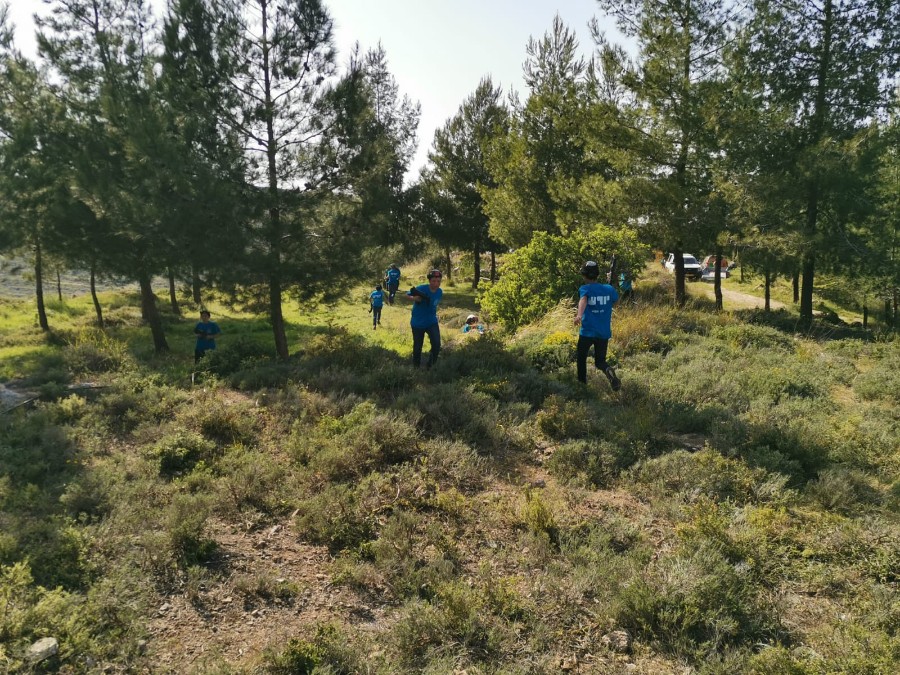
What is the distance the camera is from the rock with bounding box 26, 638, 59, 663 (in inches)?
123

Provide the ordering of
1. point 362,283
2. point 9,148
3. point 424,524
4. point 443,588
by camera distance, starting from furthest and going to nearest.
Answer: point 9,148, point 362,283, point 424,524, point 443,588

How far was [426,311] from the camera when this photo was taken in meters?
8.74

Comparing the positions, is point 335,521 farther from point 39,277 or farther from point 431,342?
point 39,277

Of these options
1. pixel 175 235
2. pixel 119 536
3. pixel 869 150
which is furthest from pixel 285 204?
pixel 869 150

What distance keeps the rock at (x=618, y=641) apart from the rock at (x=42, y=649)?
349 cm

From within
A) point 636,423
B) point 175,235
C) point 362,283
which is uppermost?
point 175,235

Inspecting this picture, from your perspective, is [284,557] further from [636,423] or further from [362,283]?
[362,283]

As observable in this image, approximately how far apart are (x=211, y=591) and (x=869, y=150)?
1703cm

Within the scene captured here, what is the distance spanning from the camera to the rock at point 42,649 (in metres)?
3.12

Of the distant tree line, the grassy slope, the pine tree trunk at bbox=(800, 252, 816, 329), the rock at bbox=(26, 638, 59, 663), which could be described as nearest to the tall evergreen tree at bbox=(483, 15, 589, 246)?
the distant tree line

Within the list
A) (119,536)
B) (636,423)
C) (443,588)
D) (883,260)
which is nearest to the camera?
(443,588)

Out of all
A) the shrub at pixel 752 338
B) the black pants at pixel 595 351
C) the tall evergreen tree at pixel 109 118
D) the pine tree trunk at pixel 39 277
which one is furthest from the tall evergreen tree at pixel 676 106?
the pine tree trunk at pixel 39 277

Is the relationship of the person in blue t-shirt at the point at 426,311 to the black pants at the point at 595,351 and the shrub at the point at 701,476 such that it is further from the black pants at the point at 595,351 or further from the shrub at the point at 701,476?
the shrub at the point at 701,476

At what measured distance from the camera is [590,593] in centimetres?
388
